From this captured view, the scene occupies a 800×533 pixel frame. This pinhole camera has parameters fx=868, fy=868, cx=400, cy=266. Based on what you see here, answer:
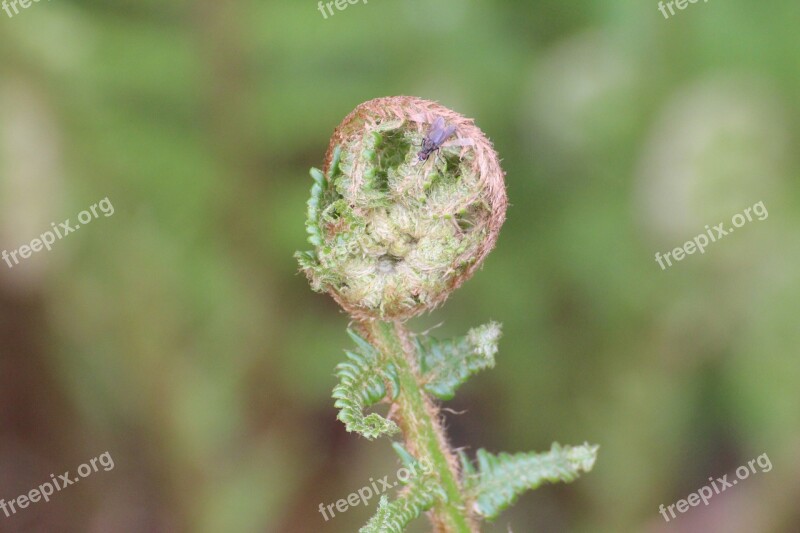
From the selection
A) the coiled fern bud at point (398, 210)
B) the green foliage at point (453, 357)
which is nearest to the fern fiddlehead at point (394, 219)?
the coiled fern bud at point (398, 210)

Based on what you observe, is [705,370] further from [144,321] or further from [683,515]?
[144,321]

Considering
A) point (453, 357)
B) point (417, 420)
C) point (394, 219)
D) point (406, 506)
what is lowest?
point (406, 506)

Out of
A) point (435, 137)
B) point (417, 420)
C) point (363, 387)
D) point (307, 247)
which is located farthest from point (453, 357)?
point (307, 247)

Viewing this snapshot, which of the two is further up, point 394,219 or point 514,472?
Result: point 394,219

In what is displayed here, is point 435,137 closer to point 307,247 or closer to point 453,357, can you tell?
point 453,357

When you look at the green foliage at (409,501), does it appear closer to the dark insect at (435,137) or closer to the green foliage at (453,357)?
the green foliage at (453,357)

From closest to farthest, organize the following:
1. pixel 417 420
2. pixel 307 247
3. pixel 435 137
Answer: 1. pixel 435 137
2. pixel 417 420
3. pixel 307 247

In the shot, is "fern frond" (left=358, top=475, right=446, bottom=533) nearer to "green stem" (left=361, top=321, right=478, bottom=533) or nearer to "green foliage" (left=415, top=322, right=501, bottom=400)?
"green stem" (left=361, top=321, right=478, bottom=533)

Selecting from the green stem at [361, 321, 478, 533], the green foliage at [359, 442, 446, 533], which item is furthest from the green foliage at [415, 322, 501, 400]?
the green foliage at [359, 442, 446, 533]
